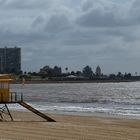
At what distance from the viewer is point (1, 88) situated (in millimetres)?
34406

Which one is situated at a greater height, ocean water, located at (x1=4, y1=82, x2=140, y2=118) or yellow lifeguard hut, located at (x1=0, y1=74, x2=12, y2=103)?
yellow lifeguard hut, located at (x1=0, y1=74, x2=12, y2=103)

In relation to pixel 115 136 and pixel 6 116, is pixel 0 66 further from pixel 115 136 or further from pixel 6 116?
pixel 115 136

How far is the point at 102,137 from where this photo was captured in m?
23.3

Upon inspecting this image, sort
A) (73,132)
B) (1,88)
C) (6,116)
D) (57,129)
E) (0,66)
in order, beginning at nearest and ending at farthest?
1. (73,132)
2. (57,129)
3. (1,88)
4. (6,116)
5. (0,66)

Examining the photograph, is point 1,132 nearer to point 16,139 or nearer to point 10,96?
point 16,139

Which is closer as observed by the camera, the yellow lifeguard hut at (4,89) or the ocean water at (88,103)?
the yellow lifeguard hut at (4,89)

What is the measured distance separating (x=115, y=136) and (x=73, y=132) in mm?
2361

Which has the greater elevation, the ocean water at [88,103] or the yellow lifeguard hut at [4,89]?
the yellow lifeguard hut at [4,89]

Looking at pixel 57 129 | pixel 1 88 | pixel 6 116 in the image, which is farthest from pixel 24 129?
pixel 6 116

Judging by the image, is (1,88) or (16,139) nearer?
(16,139)

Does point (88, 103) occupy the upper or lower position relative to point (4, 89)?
lower

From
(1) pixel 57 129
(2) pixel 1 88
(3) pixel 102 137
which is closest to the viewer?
(3) pixel 102 137

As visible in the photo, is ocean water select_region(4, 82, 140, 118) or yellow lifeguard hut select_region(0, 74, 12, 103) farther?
ocean water select_region(4, 82, 140, 118)

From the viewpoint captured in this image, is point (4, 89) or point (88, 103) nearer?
point (4, 89)
